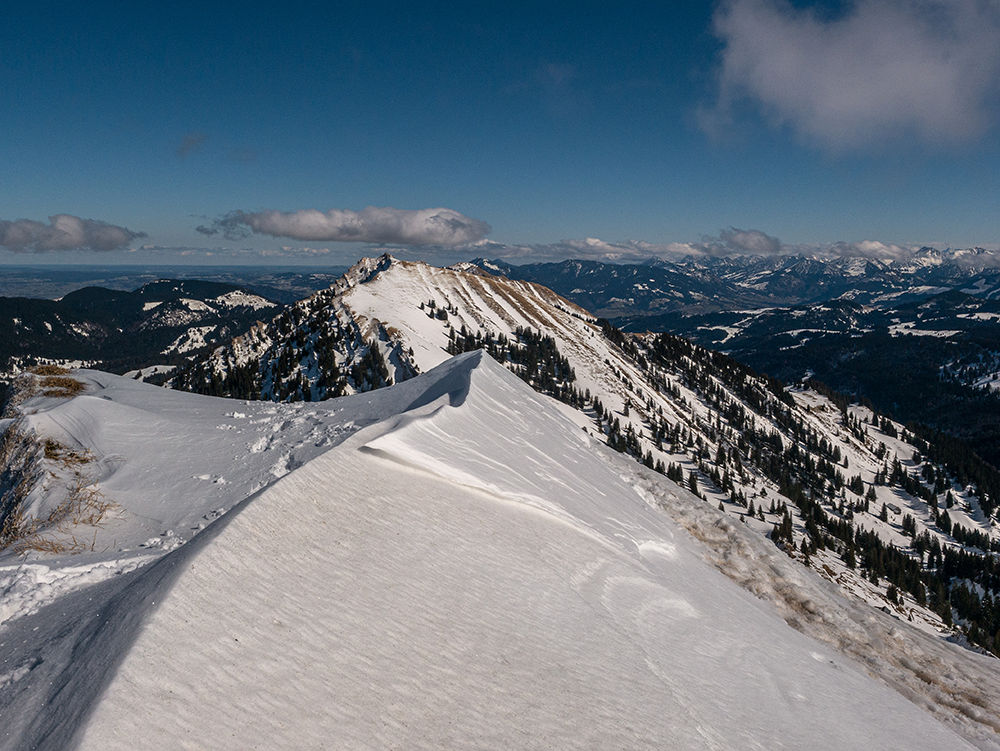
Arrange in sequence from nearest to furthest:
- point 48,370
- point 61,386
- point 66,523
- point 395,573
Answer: point 395,573, point 66,523, point 61,386, point 48,370

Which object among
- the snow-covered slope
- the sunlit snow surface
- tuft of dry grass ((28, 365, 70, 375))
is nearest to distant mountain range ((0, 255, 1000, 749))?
the sunlit snow surface

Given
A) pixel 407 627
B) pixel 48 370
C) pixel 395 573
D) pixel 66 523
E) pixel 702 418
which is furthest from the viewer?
pixel 702 418

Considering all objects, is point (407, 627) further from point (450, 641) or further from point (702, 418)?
point (702, 418)

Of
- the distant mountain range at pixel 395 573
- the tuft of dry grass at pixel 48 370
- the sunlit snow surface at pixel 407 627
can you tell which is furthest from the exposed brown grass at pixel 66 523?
the tuft of dry grass at pixel 48 370

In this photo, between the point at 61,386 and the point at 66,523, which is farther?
the point at 61,386

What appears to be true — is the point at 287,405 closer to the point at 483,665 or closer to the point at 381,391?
the point at 381,391

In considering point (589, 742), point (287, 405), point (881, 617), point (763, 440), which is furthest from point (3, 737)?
point (763, 440)

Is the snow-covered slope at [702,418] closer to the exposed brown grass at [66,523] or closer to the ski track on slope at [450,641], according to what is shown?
the ski track on slope at [450,641]

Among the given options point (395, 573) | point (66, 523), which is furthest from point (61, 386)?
point (395, 573)
